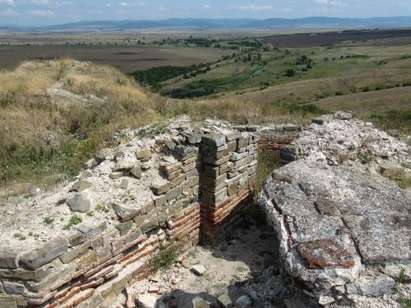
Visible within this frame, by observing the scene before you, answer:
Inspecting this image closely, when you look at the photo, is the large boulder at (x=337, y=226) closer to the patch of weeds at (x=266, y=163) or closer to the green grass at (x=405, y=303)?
the green grass at (x=405, y=303)

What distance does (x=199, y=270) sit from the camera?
5664mm

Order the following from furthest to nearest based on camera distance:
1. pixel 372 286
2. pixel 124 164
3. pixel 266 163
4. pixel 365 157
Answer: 1. pixel 266 163
2. pixel 365 157
3. pixel 124 164
4. pixel 372 286

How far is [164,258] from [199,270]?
51 centimetres

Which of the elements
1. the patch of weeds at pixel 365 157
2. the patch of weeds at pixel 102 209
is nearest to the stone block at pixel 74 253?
the patch of weeds at pixel 102 209

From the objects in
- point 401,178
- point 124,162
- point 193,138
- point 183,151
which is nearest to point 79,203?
point 124,162

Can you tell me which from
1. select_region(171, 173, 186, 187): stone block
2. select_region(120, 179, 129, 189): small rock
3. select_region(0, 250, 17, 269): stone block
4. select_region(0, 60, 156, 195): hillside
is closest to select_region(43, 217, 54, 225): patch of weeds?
select_region(0, 250, 17, 269): stone block

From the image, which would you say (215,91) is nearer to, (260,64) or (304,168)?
(260,64)

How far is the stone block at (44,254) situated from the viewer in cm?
411

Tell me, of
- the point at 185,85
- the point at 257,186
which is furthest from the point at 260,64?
the point at 257,186

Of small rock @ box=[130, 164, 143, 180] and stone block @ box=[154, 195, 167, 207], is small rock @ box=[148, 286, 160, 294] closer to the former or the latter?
stone block @ box=[154, 195, 167, 207]

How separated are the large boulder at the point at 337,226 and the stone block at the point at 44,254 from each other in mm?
2366

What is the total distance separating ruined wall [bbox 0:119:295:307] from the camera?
4.29 m

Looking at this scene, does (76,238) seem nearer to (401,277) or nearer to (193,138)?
(193,138)

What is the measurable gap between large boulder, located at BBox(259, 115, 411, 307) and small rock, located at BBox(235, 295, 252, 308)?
0.66 metres
